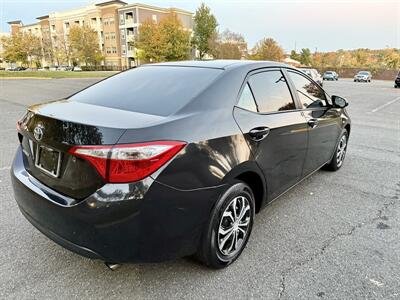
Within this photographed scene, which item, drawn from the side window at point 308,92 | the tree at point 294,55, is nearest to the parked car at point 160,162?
the side window at point 308,92

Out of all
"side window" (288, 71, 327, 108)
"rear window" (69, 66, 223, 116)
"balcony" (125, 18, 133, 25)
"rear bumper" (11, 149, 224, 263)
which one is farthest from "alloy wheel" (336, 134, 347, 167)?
"balcony" (125, 18, 133, 25)

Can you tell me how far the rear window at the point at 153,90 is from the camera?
7.52 ft

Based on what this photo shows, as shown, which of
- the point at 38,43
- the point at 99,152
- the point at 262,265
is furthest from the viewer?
the point at 38,43

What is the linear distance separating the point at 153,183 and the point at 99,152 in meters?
0.37

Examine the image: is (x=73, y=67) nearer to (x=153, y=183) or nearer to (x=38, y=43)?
(x=38, y=43)

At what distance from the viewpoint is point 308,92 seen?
145 inches

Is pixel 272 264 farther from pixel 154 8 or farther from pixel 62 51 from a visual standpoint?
pixel 62 51

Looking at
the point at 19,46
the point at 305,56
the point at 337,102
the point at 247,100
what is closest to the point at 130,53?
the point at 19,46

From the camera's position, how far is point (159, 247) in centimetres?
195

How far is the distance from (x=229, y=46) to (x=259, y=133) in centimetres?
5163

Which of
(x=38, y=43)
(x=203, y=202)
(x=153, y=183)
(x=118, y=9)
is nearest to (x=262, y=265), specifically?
(x=203, y=202)

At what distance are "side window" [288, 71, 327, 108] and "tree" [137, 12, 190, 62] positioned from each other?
1874 inches

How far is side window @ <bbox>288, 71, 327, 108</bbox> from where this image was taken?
11.3 ft

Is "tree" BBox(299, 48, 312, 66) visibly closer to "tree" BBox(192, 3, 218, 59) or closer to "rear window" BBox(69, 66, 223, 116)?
"tree" BBox(192, 3, 218, 59)
